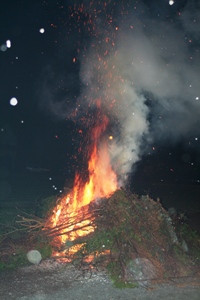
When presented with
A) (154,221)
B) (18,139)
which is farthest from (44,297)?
(18,139)

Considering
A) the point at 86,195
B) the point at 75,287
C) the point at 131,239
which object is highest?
the point at 86,195

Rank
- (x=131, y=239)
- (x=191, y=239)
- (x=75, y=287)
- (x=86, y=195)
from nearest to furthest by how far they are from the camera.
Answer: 1. (x=75, y=287)
2. (x=131, y=239)
3. (x=191, y=239)
4. (x=86, y=195)

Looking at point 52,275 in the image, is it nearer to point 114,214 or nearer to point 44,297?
point 44,297

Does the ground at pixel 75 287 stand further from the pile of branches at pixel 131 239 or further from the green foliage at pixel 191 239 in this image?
the green foliage at pixel 191 239

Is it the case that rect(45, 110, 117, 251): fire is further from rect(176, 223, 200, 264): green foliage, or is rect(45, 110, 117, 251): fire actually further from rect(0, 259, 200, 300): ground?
rect(176, 223, 200, 264): green foliage

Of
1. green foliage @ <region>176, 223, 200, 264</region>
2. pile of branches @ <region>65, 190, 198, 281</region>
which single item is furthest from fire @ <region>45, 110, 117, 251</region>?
green foliage @ <region>176, 223, 200, 264</region>

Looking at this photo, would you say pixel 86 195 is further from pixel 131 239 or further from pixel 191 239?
pixel 191 239

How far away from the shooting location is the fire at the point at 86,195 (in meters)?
7.29

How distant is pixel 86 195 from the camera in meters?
9.05

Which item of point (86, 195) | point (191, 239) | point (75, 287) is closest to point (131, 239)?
point (75, 287)

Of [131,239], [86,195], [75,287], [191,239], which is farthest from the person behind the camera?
[86,195]

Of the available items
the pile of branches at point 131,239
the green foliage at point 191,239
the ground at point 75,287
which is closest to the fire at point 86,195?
the pile of branches at point 131,239

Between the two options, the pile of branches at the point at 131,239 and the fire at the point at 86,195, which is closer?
the pile of branches at the point at 131,239

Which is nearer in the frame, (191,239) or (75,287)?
(75,287)
